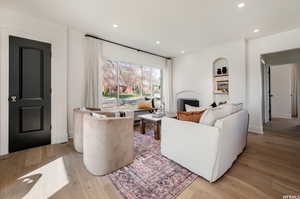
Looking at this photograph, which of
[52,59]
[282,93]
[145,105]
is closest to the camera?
[52,59]

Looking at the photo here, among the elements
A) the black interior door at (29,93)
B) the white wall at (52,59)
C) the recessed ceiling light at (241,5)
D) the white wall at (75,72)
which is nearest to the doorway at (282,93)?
the recessed ceiling light at (241,5)

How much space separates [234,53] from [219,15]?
1918 millimetres

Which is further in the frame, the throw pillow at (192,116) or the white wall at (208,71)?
the white wall at (208,71)

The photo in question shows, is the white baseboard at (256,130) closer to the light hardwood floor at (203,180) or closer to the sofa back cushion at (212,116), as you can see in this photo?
the light hardwood floor at (203,180)

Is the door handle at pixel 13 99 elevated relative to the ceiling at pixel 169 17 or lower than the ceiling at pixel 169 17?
lower

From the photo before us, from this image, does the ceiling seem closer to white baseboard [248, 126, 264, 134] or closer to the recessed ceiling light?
the recessed ceiling light

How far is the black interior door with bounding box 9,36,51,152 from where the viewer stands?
2506 millimetres

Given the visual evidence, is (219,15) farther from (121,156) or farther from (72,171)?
(72,171)

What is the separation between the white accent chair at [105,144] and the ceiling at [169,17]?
2065mm

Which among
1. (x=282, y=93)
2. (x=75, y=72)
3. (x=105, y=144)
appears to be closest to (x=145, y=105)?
(x=75, y=72)

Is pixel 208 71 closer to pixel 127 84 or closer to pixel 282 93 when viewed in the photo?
pixel 127 84

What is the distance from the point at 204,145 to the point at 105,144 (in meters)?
1.32

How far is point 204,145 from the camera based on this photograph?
1687mm

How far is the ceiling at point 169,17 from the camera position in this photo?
7.57ft
